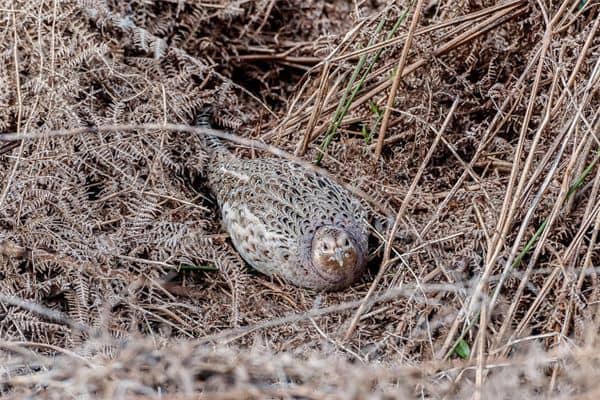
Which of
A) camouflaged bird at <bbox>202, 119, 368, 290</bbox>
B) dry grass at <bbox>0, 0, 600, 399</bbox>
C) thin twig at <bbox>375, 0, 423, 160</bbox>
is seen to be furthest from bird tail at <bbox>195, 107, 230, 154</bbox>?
thin twig at <bbox>375, 0, 423, 160</bbox>

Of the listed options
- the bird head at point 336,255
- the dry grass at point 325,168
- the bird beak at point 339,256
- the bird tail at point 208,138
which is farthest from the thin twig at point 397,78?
the bird tail at point 208,138

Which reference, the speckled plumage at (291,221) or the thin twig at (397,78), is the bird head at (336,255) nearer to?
the speckled plumage at (291,221)

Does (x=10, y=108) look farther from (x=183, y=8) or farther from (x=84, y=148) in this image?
(x=183, y=8)

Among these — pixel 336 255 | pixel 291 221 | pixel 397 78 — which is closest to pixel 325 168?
pixel 291 221

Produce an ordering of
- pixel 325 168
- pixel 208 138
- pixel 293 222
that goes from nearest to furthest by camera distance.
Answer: pixel 293 222 < pixel 325 168 < pixel 208 138

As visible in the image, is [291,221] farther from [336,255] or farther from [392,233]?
[392,233]

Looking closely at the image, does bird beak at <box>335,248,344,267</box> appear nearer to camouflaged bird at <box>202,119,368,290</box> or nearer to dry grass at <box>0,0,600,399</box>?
camouflaged bird at <box>202,119,368,290</box>
